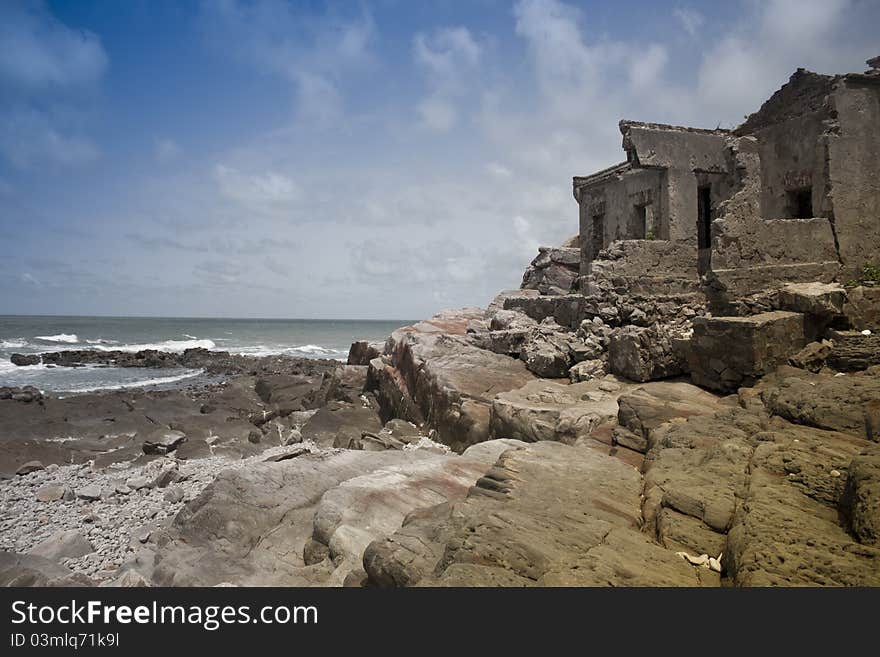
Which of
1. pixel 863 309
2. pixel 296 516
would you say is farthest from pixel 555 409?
pixel 863 309

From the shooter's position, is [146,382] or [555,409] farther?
[146,382]

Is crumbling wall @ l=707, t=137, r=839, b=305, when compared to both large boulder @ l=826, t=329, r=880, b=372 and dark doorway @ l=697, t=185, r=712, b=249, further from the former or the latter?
dark doorway @ l=697, t=185, r=712, b=249

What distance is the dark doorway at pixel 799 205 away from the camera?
13.8 metres

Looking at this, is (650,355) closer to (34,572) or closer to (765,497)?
(765,497)

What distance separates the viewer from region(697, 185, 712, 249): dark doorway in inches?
616

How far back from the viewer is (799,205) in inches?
552

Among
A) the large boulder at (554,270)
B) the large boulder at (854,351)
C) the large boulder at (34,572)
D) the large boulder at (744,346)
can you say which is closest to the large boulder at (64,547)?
the large boulder at (34,572)

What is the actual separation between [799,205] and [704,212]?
252 cm

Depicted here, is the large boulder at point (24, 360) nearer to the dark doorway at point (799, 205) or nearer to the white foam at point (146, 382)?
the white foam at point (146, 382)

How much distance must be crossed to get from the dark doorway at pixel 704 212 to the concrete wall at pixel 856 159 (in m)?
3.98

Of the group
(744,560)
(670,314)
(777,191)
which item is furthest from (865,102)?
(744,560)

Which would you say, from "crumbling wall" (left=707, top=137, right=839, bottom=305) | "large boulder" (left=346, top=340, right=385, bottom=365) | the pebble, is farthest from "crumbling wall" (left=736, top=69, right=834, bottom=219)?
the pebble

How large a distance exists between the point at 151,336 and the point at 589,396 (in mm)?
58736
